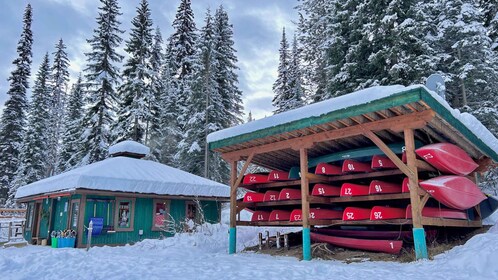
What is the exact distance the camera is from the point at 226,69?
85.7ft

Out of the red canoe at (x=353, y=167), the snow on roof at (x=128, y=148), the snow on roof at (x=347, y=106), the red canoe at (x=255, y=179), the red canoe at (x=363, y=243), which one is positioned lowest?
the red canoe at (x=363, y=243)

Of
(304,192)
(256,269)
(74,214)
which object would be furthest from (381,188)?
(74,214)

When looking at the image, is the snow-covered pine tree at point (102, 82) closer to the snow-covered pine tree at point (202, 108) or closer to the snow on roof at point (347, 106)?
the snow-covered pine tree at point (202, 108)

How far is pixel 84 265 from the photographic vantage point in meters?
6.63

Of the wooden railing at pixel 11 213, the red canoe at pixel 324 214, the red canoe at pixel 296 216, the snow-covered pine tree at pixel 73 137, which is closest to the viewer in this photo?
the red canoe at pixel 324 214

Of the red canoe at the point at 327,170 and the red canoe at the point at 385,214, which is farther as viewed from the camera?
the red canoe at the point at 327,170

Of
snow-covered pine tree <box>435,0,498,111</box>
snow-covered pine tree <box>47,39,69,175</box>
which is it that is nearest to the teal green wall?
snow-covered pine tree <box>435,0,498,111</box>

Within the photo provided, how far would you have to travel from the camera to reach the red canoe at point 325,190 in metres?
9.00

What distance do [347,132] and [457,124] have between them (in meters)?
2.41

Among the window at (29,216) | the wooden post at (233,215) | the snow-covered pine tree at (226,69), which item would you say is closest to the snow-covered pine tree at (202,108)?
the snow-covered pine tree at (226,69)

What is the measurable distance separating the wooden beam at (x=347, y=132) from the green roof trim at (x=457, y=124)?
199 mm

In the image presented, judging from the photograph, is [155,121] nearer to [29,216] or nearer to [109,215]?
[29,216]

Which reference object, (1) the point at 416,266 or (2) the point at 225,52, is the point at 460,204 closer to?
(1) the point at 416,266

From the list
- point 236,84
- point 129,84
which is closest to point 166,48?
point 129,84
